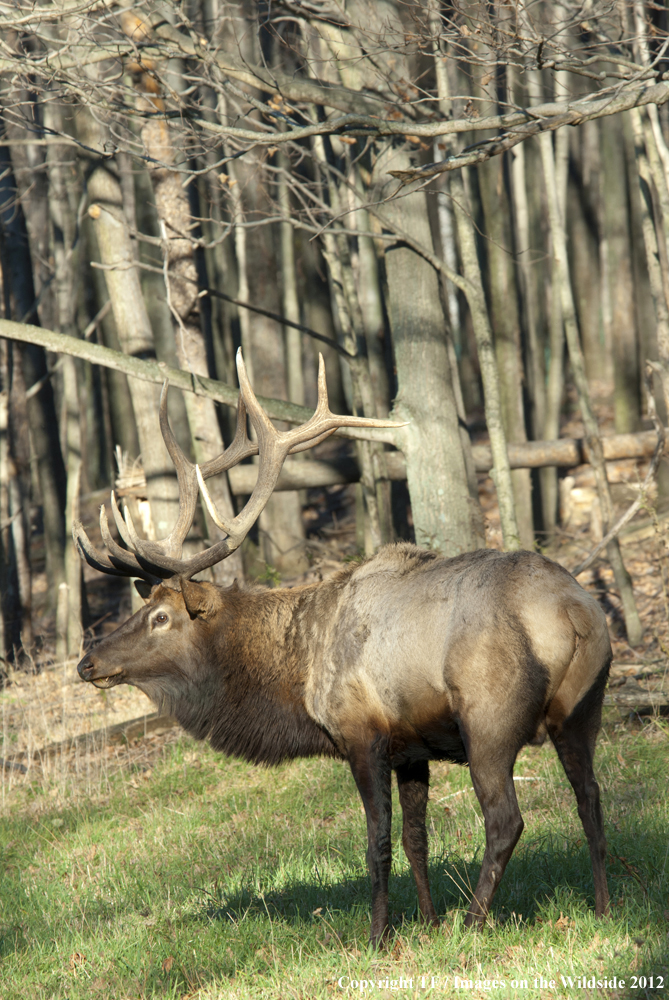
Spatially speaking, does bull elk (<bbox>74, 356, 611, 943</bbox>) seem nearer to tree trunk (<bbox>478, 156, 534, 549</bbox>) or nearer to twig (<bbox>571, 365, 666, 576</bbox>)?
twig (<bbox>571, 365, 666, 576</bbox>)

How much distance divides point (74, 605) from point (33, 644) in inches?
33.5

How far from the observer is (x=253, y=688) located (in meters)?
5.03

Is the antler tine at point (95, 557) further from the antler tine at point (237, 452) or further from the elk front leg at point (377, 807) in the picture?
the elk front leg at point (377, 807)

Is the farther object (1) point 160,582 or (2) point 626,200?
(2) point 626,200

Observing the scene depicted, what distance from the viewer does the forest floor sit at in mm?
3812

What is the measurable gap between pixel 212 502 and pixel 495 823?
2.30 m

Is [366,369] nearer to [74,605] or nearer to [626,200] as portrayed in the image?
[74,605]

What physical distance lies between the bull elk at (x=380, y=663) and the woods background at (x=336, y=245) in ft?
7.32

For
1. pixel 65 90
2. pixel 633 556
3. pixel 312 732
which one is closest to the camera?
pixel 312 732

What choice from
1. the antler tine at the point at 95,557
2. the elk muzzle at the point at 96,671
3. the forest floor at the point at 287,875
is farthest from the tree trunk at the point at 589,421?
the elk muzzle at the point at 96,671

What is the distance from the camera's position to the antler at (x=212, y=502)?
16.9 ft

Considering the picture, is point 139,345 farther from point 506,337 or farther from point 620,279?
point 620,279

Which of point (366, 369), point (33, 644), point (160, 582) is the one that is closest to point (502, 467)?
point (366, 369)

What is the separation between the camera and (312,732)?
481cm
